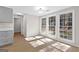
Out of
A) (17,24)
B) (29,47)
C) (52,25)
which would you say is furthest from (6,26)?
(52,25)

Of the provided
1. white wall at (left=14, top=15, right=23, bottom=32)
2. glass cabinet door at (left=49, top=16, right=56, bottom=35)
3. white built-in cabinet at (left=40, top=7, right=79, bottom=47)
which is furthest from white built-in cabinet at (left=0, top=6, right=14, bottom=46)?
glass cabinet door at (left=49, top=16, right=56, bottom=35)

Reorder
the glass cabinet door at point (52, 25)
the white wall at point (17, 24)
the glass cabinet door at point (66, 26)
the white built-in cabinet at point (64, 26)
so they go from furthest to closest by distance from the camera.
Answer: the glass cabinet door at point (52, 25) < the glass cabinet door at point (66, 26) < the white built-in cabinet at point (64, 26) < the white wall at point (17, 24)

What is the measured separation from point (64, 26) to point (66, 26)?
9 cm

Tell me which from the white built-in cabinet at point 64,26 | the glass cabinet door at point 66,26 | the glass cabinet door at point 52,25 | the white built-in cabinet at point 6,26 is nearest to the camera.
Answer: the white built-in cabinet at point 6,26

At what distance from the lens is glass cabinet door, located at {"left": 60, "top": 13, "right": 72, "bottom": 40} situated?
2.29 m

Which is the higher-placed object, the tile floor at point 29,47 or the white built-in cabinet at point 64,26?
the white built-in cabinet at point 64,26

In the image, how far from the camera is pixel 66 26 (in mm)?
2525

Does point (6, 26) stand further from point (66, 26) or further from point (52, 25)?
point (52, 25)

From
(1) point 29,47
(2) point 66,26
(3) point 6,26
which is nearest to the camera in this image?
(3) point 6,26

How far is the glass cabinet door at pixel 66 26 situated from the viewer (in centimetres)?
229

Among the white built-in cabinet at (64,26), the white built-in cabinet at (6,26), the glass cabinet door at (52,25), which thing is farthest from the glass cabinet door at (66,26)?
the white built-in cabinet at (6,26)

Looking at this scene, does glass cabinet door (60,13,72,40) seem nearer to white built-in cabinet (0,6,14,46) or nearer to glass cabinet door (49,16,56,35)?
glass cabinet door (49,16,56,35)

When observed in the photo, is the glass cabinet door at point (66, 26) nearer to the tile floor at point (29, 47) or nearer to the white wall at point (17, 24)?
Result: the tile floor at point (29, 47)
